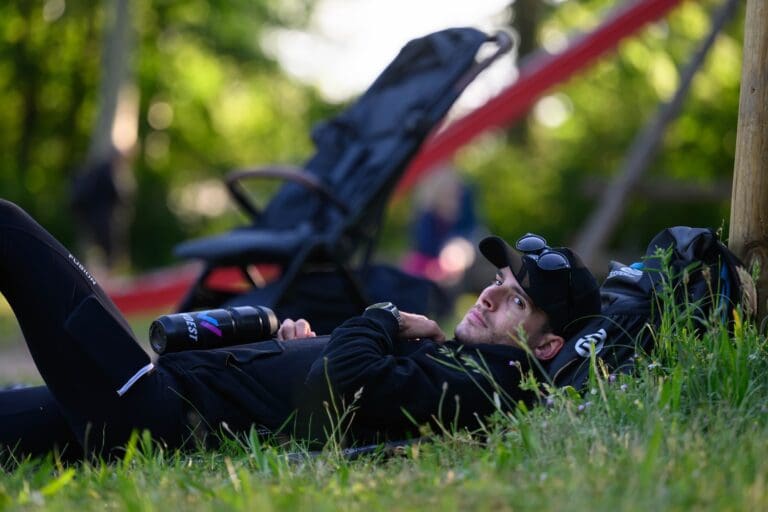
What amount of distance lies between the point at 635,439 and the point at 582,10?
56.9 feet

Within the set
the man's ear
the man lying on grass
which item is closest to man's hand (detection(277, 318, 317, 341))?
the man lying on grass

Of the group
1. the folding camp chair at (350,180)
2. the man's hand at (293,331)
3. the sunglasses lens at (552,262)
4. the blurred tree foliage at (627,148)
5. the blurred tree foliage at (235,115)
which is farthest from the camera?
the blurred tree foliage at (235,115)

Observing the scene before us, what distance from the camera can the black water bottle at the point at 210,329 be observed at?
12.6 feet

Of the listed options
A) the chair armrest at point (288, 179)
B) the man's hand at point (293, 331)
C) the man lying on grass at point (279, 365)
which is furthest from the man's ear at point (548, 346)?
the chair armrest at point (288, 179)

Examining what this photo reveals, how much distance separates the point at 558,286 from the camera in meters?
3.71

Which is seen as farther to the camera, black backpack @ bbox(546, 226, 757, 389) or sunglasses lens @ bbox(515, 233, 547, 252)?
sunglasses lens @ bbox(515, 233, 547, 252)

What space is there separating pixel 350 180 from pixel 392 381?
3.53 meters

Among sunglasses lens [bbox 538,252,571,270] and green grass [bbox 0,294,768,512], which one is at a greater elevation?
sunglasses lens [bbox 538,252,571,270]

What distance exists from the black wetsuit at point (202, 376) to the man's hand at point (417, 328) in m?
0.04

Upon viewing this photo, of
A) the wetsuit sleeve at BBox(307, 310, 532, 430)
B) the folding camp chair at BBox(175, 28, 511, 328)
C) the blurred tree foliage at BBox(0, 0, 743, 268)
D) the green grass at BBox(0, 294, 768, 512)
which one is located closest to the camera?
the green grass at BBox(0, 294, 768, 512)

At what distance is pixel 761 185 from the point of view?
3713mm

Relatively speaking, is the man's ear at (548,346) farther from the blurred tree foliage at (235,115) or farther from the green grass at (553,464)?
the blurred tree foliage at (235,115)

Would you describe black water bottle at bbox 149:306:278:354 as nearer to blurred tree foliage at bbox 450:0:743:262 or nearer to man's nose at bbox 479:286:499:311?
man's nose at bbox 479:286:499:311

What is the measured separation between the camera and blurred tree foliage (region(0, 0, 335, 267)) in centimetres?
2409
